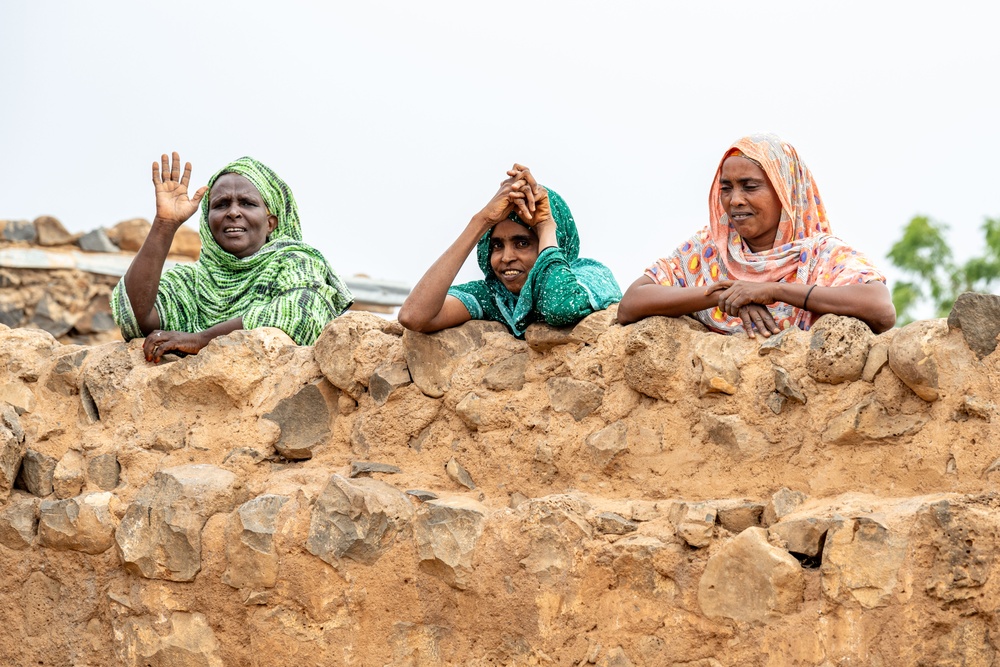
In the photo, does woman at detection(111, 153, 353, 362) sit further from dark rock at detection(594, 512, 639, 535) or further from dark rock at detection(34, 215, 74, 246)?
dark rock at detection(34, 215, 74, 246)

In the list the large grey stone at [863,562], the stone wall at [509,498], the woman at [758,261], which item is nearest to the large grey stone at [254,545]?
the stone wall at [509,498]

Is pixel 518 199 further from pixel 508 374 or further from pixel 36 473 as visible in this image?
pixel 36 473

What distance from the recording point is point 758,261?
3.66 metres

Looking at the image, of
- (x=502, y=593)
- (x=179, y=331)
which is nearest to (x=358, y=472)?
(x=502, y=593)

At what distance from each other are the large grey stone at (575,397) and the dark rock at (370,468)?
506 mm

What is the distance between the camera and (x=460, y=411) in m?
3.76

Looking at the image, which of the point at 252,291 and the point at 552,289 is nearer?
the point at 552,289

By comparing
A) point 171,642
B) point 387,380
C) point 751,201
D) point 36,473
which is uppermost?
point 751,201

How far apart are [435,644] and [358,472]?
1.84 feet

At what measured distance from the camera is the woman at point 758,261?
3400 mm

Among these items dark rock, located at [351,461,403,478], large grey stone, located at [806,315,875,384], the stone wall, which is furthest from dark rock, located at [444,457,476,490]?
large grey stone, located at [806,315,875,384]

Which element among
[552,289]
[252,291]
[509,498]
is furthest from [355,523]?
[252,291]

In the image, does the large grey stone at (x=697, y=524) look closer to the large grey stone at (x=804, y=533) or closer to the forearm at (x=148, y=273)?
the large grey stone at (x=804, y=533)

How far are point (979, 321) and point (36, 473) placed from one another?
9.24 ft
